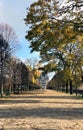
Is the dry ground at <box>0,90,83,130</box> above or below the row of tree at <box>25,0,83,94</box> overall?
below

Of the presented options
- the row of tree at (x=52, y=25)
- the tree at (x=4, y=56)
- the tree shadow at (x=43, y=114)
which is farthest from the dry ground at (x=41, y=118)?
the tree at (x=4, y=56)

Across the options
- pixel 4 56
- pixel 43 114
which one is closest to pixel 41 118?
pixel 43 114

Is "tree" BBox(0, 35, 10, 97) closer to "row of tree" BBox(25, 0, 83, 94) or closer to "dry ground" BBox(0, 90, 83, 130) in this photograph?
"row of tree" BBox(25, 0, 83, 94)

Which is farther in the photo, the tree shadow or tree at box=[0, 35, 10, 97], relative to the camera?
tree at box=[0, 35, 10, 97]

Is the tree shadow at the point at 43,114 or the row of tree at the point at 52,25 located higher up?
the row of tree at the point at 52,25

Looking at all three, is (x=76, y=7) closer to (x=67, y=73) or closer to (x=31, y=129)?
(x=31, y=129)

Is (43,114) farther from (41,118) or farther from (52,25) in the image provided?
(52,25)

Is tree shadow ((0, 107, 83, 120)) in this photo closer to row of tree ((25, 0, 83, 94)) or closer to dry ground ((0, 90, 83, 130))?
dry ground ((0, 90, 83, 130))

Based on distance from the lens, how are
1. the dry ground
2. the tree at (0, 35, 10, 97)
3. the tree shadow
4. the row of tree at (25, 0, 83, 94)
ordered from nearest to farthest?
the dry ground, the tree shadow, the row of tree at (25, 0, 83, 94), the tree at (0, 35, 10, 97)

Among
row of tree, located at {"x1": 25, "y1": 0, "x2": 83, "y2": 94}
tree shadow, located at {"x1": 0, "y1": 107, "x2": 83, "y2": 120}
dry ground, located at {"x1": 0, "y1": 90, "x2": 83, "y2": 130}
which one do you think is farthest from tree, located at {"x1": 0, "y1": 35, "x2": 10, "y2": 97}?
tree shadow, located at {"x1": 0, "y1": 107, "x2": 83, "y2": 120}

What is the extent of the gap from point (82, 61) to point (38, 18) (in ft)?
136

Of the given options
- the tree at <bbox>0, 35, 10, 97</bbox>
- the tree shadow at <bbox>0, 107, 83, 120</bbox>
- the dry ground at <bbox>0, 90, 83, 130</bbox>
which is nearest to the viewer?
the dry ground at <bbox>0, 90, 83, 130</bbox>

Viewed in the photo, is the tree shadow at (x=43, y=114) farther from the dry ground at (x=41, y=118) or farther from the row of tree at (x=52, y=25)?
the row of tree at (x=52, y=25)

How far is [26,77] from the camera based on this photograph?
124m
